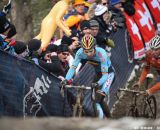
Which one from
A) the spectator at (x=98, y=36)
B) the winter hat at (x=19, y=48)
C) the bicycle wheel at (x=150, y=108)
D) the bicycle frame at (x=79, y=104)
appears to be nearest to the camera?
the winter hat at (x=19, y=48)

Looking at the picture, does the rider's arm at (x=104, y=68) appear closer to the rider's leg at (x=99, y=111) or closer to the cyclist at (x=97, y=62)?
the cyclist at (x=97, y=62)

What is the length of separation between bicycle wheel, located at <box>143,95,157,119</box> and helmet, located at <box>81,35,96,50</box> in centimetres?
236

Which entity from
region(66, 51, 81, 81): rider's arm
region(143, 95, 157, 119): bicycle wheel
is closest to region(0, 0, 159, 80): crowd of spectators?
region(66, 51, 81, 81): rider's arm

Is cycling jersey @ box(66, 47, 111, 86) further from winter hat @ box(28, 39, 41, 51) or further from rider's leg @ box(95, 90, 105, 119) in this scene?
winter hat @ box(28, 39, 41, 51)

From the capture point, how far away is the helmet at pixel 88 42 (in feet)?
28.1

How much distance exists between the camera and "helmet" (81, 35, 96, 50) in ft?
28.1

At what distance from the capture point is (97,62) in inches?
363

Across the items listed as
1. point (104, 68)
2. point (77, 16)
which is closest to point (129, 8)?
point (77, 16)

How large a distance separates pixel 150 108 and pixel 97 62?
6.44ft

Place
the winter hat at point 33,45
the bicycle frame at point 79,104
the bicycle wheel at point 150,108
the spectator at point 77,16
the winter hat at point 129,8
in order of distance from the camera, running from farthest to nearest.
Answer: the winter hat at point 129,8 < the spectator at point 77,16 < the bicycle wheel at point 150,108 < the winter hat at point 33,45 < the bicycle frame at point 79,104

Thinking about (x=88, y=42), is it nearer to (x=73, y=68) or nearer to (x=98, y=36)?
(x=73, y=68)

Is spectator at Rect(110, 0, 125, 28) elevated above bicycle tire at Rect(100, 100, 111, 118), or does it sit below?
above

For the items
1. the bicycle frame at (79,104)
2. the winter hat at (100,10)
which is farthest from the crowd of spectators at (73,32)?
the bicycle frame at (79,104)

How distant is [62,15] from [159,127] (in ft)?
29.1
